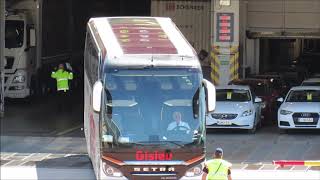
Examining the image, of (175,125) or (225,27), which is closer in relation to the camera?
(175,125)

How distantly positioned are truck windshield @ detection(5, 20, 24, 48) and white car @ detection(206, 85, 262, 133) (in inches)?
337

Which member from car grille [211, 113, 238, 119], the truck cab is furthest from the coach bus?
the truck cab

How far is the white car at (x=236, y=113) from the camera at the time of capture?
21.6m

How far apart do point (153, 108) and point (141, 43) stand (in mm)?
1732

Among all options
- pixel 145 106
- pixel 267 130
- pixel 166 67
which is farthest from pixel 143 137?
pixel 267 130

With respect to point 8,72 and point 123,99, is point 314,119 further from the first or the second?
point 8,72

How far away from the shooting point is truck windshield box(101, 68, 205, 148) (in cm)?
1281

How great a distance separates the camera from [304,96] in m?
22.7

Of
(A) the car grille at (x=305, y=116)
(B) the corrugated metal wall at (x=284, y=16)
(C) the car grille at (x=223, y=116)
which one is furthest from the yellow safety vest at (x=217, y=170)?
(B) the corrugated metal wall at (x=284, y=16)

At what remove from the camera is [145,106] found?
12.9m

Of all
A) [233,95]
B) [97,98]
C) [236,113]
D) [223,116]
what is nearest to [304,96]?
[233,95]

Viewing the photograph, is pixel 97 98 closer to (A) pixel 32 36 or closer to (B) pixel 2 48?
(B) pixel 2 48

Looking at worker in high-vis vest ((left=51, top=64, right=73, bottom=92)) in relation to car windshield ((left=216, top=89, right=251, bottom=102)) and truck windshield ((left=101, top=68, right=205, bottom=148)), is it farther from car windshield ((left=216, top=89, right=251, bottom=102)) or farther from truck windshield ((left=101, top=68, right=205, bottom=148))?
truck windshield ((left=101, top=68, right=205, bottom=148))

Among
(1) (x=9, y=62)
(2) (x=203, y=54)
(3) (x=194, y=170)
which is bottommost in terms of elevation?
→ (3) (x=194, y=170)
